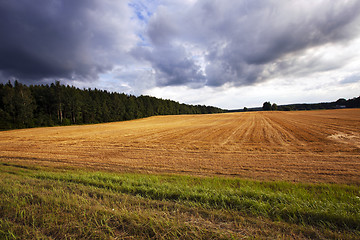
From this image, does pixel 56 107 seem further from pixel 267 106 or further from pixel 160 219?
pixel 267 106

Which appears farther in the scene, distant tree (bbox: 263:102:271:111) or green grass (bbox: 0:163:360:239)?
distant tree (bbox: 263:102:271:111)

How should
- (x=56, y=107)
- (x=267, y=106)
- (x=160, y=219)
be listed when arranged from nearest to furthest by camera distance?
(x=160, y=219) < (x=56, y=107) < (x=267, y=106)

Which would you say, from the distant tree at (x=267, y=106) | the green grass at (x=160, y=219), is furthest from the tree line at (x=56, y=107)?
the distant tree at (x=267, y=106)

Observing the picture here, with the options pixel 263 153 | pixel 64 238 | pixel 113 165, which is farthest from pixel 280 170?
pixel 113 165

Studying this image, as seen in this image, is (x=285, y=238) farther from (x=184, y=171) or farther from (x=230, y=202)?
(x=184, y=171)

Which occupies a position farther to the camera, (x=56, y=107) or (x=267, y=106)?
(x=267, y=106)

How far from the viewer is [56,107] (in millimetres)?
51875

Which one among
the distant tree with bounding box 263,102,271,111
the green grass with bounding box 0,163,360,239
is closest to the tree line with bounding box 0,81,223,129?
the green grass with bounding box 0,163,360,239

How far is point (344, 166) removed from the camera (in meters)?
7.83

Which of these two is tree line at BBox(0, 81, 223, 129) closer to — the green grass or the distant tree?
the green grass

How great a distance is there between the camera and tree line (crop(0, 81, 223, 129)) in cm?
4162

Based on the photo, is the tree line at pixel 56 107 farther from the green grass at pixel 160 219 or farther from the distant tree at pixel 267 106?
the distant tree at pixel 267 106

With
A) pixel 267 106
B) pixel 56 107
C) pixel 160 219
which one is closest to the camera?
pixel 160 219

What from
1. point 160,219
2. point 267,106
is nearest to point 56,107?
point 160,219
